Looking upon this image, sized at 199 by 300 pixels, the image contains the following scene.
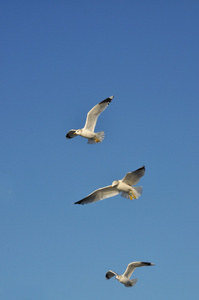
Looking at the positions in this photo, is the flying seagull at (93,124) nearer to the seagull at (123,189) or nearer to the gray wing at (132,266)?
the seagull at (123,189)

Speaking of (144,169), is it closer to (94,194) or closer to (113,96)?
(94,194)

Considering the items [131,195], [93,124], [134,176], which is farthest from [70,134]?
[134,176]

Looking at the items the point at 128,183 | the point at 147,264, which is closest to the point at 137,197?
the point at 128,183

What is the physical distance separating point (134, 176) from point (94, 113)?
5130 mm

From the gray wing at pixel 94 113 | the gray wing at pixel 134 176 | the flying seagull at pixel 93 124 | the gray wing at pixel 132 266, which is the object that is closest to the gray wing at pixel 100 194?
the gray wing at pixel 134 176

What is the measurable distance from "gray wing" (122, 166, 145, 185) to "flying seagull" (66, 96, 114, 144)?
145 inches

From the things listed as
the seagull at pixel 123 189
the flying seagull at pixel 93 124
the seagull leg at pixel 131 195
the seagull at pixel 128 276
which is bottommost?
the seagull at pixel 128 276

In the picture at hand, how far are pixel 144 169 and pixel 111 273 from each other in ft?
22.3

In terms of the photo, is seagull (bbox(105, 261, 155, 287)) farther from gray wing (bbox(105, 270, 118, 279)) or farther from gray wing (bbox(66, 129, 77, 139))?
gray wing (bbox(66, 129, 77, 139))

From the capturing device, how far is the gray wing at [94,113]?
21109 mm

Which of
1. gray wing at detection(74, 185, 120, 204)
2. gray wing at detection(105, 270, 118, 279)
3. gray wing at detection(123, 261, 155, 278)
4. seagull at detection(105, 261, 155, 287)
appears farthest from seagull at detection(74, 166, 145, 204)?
gray wing at detection(105, 270, 118, 279)

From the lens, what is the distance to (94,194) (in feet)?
64.9

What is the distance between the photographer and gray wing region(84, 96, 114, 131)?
69.3ft

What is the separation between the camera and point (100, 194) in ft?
65.2
